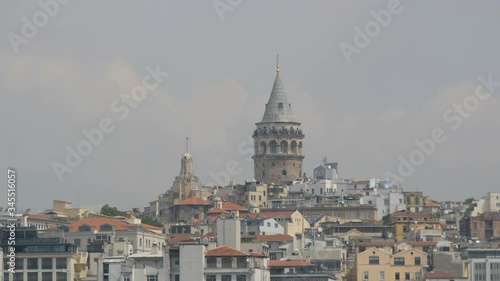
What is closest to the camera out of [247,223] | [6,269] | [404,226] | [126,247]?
[6,269]

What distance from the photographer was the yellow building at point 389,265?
142125 millimetres

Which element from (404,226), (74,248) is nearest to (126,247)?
(74,248)

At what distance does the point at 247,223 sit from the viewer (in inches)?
6722

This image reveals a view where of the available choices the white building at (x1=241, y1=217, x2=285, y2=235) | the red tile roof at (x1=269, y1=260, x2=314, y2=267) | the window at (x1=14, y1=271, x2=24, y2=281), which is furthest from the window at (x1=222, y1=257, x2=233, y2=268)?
the white building at (x1=241, y1=217, x2=285, y2=235)

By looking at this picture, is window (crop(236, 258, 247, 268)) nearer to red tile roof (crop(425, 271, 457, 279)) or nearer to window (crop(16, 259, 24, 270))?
window (crop(16, 259, 24, 270))

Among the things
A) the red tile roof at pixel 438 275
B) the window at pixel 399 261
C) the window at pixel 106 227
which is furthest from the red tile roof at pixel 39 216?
the red tile roof at pixel 438 275

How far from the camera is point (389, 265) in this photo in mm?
142875

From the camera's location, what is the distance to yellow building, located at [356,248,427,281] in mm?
142125

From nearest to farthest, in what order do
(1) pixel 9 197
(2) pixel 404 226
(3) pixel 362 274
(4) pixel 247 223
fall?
(1) pixel 9 197, (3) pixel 362 274, (4) pixel 247 223, (2) pixel 404 226

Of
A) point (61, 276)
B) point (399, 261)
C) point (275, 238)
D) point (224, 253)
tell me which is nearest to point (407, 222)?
point (275, 238)

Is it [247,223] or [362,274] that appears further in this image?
[247,223]

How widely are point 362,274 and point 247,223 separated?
29775 millimetres

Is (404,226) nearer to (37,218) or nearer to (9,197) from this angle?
(37,218)

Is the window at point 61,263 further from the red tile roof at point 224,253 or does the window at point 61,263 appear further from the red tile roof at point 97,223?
the red tile roof at point 97,223
